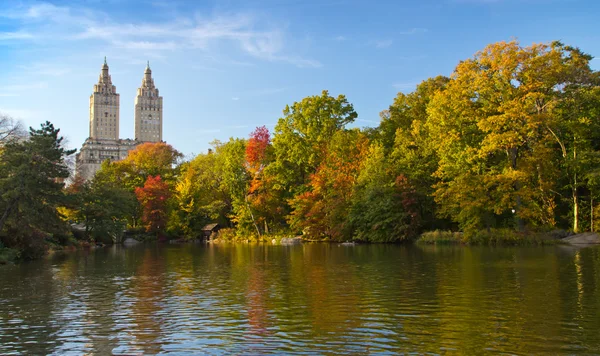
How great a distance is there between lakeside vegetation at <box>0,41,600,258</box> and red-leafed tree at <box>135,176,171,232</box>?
261 inches

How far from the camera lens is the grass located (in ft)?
127

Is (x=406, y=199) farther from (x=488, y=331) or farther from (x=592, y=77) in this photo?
(x=488, y=331)

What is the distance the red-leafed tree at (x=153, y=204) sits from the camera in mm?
70562

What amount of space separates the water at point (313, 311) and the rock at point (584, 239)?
15.9 meters

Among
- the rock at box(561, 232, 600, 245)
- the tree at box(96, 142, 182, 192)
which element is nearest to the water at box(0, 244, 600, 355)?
the rock at box(561, 232, 600, 245)

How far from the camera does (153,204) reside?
70750 millimetres

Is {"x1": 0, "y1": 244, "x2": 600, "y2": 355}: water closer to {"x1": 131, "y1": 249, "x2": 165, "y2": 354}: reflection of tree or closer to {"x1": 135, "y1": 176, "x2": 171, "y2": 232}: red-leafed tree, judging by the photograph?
{"x1": 131, "y1": 249, "x2": 165, "y2": 354}: reflection of tree

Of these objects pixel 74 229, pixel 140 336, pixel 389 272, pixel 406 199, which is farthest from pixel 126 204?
pixel 140 336

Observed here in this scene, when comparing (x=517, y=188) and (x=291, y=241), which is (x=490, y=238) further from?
(x=291, y=241)

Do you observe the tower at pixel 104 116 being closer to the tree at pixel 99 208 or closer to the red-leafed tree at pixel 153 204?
the red-leafed tree at pixel 153 204

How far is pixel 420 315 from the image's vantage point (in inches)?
495

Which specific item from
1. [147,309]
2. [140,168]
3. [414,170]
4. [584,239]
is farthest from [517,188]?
[140,168]

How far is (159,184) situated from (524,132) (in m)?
45.7

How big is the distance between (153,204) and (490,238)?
4362 cm
